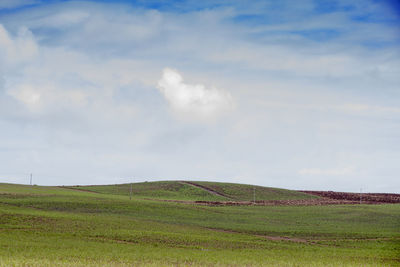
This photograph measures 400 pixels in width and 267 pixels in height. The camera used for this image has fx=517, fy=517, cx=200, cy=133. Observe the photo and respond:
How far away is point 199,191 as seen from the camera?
109 meters

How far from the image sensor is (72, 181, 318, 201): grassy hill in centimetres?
10369

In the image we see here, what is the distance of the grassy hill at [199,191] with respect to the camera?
103688 millimetres

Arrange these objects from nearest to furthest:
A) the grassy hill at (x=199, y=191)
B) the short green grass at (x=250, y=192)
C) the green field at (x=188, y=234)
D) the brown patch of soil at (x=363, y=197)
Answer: the green field at (x=188, y=234), the brown patch of soil at (x=363, y=197), the grassy hill at (x=199, y=191), the short green grass at (x=250, y=192)

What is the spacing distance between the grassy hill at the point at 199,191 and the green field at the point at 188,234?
2170 centimetres

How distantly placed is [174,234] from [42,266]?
2333 cm

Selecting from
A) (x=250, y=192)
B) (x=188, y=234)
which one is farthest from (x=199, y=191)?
(x=188, y=234)

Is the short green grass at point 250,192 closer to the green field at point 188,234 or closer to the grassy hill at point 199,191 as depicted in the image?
the grassy hill at point 199,191

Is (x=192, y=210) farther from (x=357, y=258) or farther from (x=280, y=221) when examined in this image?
(x=357, y=258)

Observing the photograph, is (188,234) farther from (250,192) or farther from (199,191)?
(250,192)

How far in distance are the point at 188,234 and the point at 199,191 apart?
59437 millimetres

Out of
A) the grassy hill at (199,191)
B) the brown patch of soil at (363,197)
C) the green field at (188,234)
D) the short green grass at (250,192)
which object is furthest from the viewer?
the short green grass at (250,192)

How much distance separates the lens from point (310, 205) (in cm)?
8812

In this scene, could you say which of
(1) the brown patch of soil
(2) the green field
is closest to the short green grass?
(1) the brown patch of soil

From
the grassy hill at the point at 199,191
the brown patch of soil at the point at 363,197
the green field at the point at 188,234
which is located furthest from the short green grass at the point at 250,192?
the green field at the point at 188,234
